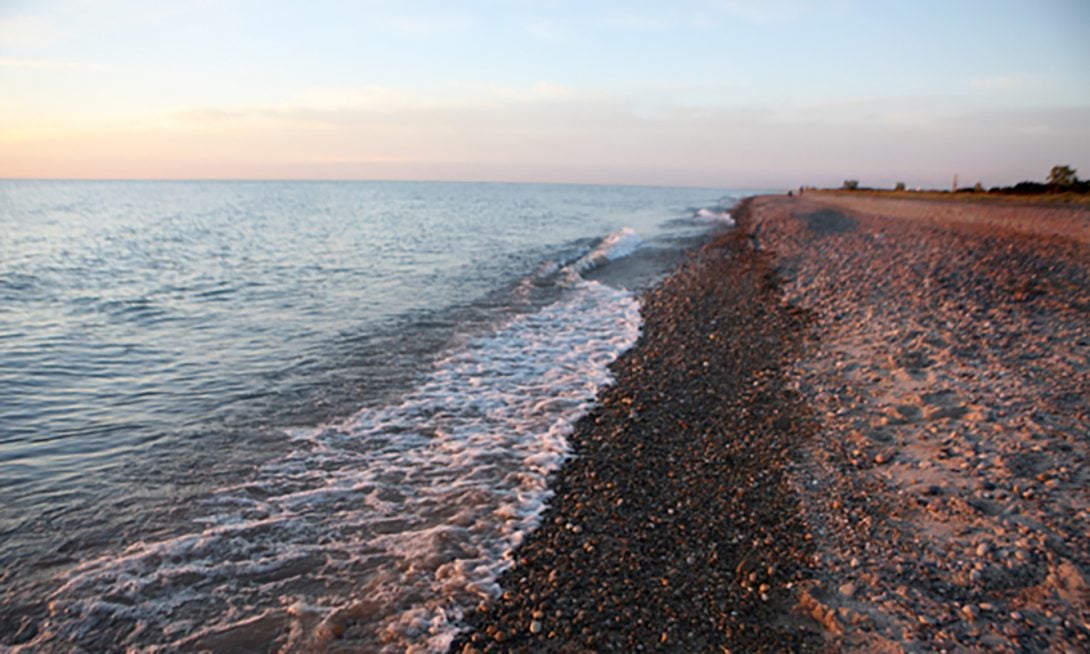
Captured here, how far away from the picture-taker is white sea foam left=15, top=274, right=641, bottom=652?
4.80 meters

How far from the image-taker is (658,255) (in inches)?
1183

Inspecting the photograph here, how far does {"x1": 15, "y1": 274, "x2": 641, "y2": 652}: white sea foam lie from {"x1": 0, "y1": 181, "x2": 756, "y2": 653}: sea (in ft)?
0.08

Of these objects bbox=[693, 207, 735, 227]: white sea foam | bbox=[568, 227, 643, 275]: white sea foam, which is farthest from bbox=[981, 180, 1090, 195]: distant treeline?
bbox=[568, 227, 643, 275]: white sea foam

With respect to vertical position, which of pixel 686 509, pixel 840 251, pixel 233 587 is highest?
pixel 840 251

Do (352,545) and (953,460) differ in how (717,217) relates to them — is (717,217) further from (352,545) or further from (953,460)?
(352,545)

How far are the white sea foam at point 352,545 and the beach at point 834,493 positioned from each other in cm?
55

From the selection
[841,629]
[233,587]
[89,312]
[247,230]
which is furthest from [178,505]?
[247,230]

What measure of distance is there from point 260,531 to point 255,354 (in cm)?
753

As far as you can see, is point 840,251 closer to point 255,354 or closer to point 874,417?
point 874,417

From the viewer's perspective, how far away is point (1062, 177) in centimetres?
3531

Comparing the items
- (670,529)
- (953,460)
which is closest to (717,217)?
(953,460)

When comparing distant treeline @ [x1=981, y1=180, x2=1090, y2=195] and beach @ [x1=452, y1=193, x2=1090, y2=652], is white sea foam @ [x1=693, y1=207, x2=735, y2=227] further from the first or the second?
beach @ [x1=452, y1=193, x2=1090, y2=652]

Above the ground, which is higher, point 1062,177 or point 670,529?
point 1062,177

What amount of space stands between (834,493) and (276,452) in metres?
7.38
